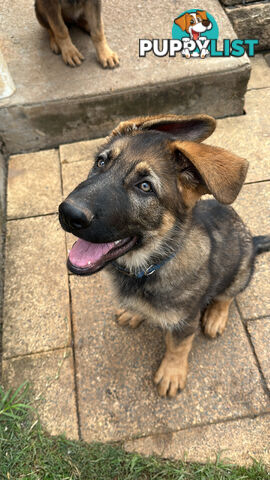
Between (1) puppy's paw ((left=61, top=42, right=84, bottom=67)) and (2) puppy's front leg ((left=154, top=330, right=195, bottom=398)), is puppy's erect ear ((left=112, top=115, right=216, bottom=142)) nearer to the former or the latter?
(2) puppy's front leg ((left=154, top=330, right=195, bottom=398))

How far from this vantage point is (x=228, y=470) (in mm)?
2645

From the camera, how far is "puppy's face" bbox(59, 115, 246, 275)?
1.94m

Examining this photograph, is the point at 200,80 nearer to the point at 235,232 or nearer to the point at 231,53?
the point at 231,53

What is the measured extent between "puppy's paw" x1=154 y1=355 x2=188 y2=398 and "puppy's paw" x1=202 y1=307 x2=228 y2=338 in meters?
0.39

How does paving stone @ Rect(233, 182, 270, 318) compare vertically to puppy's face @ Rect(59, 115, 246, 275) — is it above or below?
below

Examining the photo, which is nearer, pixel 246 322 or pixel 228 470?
pixel 228 470

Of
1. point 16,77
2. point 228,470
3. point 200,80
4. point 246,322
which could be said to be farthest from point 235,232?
point 16,77

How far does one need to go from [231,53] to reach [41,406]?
14.6 feet

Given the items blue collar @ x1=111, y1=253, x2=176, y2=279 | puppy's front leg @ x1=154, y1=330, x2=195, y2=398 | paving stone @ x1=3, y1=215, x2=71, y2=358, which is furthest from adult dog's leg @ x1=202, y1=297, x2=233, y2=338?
paving stone @ x1=3, y1=215, x2=71, y2=358

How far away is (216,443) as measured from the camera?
109 inches

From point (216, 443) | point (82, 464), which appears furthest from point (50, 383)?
point (216, 443)

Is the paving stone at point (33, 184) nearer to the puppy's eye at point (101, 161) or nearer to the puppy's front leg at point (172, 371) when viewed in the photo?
the puppy's eye at point (101, 161)

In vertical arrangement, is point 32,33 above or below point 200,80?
above

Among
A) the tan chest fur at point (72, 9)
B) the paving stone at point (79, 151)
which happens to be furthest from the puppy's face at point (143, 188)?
the tan chest fur at point (72, 9)
